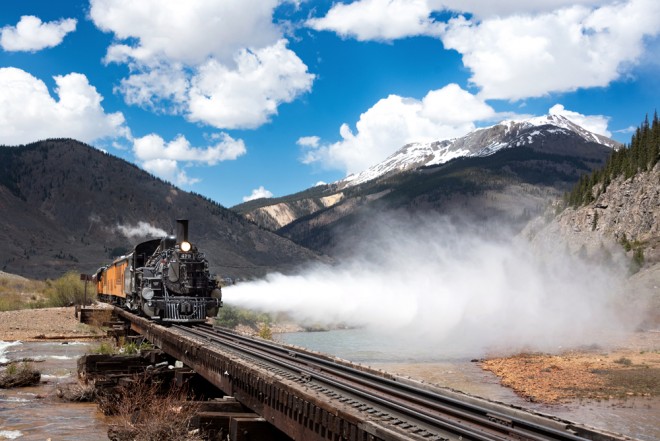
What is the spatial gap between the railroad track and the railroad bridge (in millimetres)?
16

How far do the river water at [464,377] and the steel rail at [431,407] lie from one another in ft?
20.3

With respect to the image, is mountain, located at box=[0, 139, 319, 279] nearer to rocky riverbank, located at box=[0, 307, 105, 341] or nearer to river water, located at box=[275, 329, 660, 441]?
rocky riverbank, located at box=[0, 307, 105, 341]

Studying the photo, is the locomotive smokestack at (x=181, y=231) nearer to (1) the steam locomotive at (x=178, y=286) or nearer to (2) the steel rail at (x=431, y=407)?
(1) the steam locomotive at (x=178, y=286)

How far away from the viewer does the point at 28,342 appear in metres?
47.4

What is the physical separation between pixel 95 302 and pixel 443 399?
70873 mm

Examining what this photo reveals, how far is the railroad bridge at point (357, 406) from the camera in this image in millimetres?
10148

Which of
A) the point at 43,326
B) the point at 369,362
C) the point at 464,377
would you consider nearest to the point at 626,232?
the point at 369,362

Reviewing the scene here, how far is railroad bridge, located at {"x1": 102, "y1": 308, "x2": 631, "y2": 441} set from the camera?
33.3 ft

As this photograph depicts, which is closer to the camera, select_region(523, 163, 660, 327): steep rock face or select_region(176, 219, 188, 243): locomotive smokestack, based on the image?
select_region(176, 219, 188, 243): locomotive smokestack

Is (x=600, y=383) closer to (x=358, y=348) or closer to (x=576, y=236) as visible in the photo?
(x=358, y=348)

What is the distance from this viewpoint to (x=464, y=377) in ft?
137

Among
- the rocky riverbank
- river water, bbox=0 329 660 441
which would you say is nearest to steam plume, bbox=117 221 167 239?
the rocky riverbank

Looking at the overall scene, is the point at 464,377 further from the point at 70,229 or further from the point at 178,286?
the point at 70,229

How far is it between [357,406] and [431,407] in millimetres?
1752
